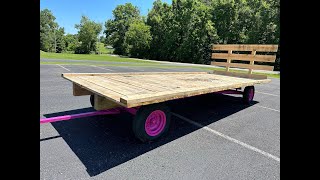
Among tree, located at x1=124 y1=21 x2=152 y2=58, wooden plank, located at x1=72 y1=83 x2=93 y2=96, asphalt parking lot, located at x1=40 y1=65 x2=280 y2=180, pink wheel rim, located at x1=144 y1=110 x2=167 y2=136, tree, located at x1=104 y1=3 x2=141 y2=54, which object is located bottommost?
asphalt parking lot, located at x1=40 y1=65 x2=280 y2=180

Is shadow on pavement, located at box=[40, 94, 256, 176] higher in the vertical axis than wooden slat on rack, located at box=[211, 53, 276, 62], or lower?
lower

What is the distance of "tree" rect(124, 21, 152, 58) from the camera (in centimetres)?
4712

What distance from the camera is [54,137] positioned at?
354 cm

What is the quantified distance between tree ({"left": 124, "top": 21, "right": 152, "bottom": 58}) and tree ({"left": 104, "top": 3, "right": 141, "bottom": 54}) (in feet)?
59.0

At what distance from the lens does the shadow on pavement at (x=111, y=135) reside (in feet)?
9.76

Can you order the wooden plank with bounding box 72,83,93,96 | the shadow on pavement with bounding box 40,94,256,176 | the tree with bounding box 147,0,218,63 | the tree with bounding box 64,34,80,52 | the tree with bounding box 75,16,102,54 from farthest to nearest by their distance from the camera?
the tree with bounding box 64,34,80,52
the tree with bounding box 75,16,102,54
the tree with bounding box 147,0,218,63
the wooden plank with bounding box 72,83,93,96
the shadow on pavement with bounding box 40,94,256,176

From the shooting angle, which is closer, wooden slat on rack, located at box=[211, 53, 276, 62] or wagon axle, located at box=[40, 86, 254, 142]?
wagon axle, located at box=[40, 86, 254, 142]

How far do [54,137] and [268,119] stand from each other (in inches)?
182

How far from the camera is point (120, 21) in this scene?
68875 millimetres

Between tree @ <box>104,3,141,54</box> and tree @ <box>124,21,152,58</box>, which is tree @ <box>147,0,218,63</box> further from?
tree @ <box>104,3,141,54</box>

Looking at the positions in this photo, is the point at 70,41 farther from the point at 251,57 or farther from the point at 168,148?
the point at 168,148

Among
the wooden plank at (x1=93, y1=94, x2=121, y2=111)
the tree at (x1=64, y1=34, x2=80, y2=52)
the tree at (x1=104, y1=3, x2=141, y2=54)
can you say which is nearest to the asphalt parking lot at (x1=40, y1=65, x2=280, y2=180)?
the wooden plank at (x1=93, y1=94, x2=121, y2=111)

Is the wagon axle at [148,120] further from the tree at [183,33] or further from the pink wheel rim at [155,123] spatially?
the tree at [183,33]
